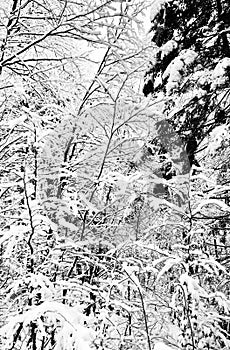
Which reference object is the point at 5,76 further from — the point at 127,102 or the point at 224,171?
the point at 224,171

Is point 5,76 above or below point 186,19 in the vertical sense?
below

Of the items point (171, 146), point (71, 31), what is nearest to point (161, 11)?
point (171, 146)

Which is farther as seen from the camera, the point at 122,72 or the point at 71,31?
the point at 122,72

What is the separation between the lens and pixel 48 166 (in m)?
3.07

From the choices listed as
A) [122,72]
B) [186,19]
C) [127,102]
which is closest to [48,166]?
[127,102]

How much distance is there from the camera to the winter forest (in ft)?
7.20

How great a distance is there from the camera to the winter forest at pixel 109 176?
2.20 meters

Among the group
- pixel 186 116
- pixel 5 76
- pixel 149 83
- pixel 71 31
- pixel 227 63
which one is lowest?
pixel 71 31

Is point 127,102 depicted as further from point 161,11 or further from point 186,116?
point 161,11

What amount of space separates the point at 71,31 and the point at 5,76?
1382mm

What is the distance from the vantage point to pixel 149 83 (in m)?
6.86

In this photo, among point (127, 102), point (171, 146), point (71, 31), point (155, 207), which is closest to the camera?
point (71, 31)

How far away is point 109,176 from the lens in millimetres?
3131

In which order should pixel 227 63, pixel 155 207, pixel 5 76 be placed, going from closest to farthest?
pixel 155 207
pixel 5 76
pixel 227 63
